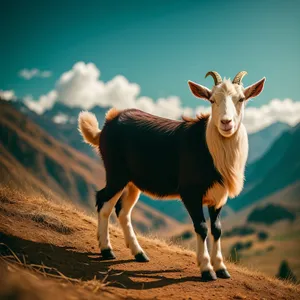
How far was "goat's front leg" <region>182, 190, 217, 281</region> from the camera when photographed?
7.04m

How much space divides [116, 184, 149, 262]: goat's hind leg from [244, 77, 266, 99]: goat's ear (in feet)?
10.3

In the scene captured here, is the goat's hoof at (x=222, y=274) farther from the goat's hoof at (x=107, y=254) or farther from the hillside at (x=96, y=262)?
the goat's hoof at (x=107, y=254)

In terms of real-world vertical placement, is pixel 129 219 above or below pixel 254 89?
below

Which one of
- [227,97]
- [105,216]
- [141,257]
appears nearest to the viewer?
[227,97]

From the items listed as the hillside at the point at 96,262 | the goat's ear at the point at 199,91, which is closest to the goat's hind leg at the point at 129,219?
the hillside at the point at 96,262

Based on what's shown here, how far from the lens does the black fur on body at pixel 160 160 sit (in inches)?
280

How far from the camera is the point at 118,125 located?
851cm

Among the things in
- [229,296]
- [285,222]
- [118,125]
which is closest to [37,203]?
[118,125]

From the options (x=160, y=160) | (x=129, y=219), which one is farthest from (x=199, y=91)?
(x=129, y=219)

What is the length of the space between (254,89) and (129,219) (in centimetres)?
372

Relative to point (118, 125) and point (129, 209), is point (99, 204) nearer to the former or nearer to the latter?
point (129, 209)

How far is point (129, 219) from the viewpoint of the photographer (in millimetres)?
8445

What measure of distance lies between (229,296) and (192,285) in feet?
2.12

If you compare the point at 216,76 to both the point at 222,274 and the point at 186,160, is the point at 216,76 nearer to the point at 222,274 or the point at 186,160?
the point at 186,160
